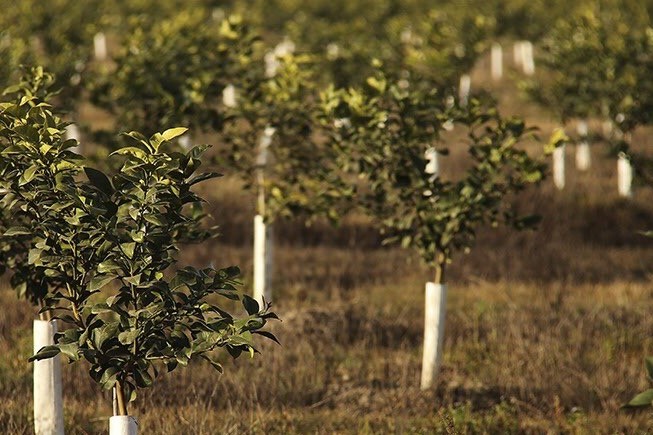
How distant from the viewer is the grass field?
32.7 ft

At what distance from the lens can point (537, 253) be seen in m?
18.6

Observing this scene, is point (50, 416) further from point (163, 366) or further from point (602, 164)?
point (602, 164)

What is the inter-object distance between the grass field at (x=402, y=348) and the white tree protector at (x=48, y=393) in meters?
0.33

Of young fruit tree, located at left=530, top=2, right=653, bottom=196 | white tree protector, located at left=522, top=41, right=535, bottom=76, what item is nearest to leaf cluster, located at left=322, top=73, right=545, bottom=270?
young fruit tree, located at left=530, top=2, right=653, bottom=196

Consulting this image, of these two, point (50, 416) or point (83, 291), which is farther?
point (50, 416)

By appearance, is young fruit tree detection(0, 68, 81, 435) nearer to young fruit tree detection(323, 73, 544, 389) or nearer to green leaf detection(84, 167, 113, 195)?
green leaf detection(84, 167, 113, 195)

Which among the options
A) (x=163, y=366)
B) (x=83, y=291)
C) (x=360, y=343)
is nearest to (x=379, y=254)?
(x=360, y=343)

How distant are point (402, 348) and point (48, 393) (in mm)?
5290

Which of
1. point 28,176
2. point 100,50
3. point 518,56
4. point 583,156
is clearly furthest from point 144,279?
point 518,56

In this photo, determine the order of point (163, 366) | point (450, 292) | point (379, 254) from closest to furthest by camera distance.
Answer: point (163, 366) < point (450, 292) < point (379, 254)

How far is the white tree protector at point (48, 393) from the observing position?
8453 millimetres

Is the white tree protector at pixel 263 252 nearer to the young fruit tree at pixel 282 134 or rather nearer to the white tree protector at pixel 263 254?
the white tree protector at pixel 263 254

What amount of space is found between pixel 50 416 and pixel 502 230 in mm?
12863

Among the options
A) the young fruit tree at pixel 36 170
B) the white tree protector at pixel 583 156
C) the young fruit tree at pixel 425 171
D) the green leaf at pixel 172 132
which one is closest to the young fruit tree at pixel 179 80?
the young fruit tree at pixel 425 171
